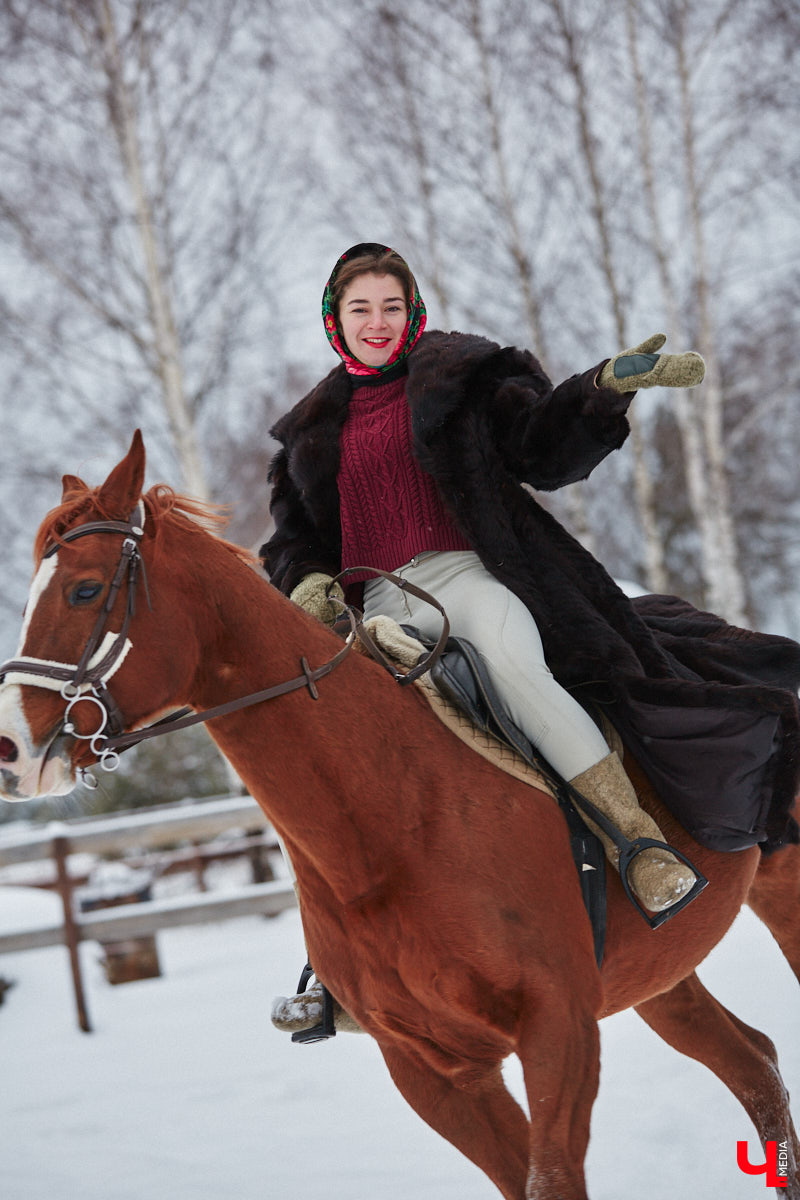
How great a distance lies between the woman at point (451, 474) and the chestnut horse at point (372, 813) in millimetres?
203

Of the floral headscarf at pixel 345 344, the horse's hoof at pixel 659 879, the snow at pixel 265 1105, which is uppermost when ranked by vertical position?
the floral headscarf at pixel 345 344

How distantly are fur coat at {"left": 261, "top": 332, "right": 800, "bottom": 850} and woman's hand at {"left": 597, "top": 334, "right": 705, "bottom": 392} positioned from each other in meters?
0.07

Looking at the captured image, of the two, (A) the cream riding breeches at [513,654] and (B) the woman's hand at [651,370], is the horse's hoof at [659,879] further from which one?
(B) the woman's hand at [651,370]

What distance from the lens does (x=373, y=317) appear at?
2898mm

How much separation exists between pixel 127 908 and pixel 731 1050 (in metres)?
4.62

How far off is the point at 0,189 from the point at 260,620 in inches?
335

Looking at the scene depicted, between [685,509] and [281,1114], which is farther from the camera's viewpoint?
[685,509]

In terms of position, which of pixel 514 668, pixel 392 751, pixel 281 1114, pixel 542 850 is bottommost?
pixel 281 1114

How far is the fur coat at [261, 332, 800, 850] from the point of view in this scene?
106 inches

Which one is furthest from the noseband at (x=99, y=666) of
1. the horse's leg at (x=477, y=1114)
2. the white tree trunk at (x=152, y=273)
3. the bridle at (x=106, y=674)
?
the white tree trunk at (x=152, y=273)

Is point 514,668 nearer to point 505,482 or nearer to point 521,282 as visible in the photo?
point 505,482

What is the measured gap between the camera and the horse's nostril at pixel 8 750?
6.35ft

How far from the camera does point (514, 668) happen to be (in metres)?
2.55

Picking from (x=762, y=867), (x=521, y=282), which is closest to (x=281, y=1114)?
(x=762, y=867)
